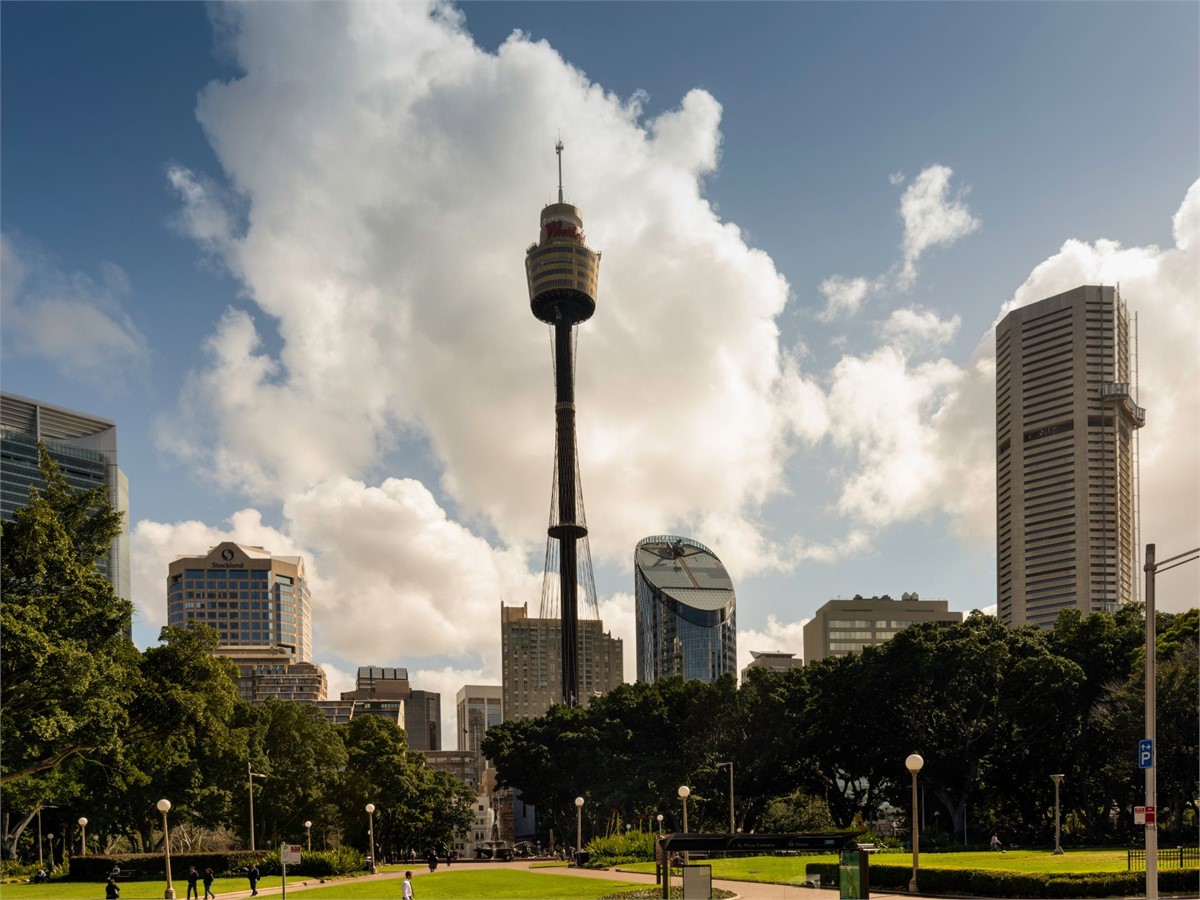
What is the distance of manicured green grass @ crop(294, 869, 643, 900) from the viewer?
42.5m

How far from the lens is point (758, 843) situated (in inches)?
1137

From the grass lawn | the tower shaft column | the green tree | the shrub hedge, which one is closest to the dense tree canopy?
the grass lawn

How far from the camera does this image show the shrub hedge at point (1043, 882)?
112ft

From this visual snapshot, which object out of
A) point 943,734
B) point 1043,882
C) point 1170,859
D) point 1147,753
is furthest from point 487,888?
point 943,734

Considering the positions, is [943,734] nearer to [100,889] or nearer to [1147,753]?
[1147,753]

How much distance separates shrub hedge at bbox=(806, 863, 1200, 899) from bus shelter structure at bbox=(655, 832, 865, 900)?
595 centimetres

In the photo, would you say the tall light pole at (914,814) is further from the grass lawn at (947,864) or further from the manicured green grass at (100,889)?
the manicured green grass at (100,889)

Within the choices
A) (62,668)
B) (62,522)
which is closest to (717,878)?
(62,668)

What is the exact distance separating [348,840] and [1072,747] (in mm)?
58102

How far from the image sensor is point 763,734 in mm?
82000

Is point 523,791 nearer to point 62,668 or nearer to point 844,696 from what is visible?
point 844,696

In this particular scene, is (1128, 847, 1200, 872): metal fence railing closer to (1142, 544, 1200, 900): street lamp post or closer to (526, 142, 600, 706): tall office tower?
(1142, 544, 1200, 900): street lamp post

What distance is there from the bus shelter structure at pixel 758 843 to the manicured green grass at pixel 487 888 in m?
9.80

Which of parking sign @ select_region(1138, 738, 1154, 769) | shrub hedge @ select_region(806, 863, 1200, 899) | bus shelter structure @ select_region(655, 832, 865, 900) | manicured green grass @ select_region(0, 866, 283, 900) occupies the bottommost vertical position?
manicured green grass @ select_region(0, 866, 283, 900)
